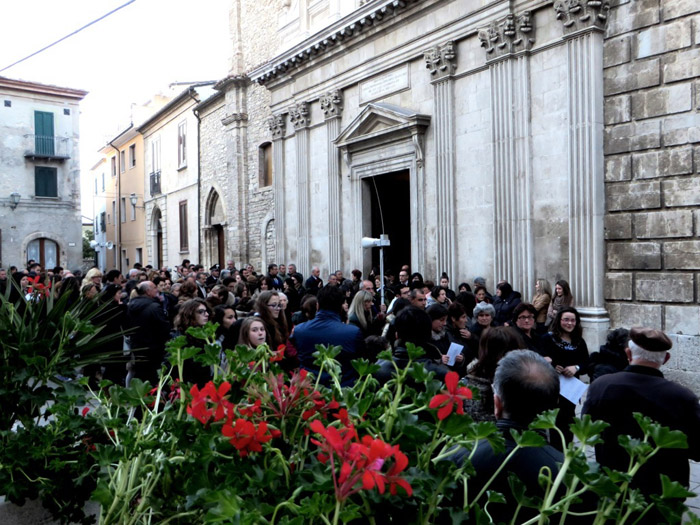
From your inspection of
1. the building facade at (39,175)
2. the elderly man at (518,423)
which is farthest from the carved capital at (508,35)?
the building facade at (39,175)

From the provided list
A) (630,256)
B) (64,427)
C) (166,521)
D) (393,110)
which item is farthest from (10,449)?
(393,110)

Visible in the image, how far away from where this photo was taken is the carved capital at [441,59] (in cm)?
1253

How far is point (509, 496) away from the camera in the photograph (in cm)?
190

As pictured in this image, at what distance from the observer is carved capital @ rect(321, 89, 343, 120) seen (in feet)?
51.9

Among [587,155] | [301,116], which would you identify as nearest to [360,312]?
[587,155]

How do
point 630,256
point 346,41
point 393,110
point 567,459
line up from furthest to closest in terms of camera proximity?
point 346,41 → point 393,110 → point 630,256 → point 567,459

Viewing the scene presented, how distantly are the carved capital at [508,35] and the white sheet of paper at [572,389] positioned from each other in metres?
7.61

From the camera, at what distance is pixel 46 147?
3297cm

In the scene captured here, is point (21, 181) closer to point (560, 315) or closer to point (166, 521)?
point (560, 315)

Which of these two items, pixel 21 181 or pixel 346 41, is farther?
pixel 21 181

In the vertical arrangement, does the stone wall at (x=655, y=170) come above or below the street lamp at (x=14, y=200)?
below

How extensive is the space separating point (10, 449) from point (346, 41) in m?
14.3

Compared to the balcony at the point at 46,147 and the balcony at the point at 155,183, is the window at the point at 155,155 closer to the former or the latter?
the balcony at the point at 155,183

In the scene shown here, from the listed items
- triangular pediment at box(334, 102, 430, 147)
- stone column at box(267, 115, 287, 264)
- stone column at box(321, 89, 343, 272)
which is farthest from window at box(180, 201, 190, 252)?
triangular pediment at box(334, 102, 430, 147)
